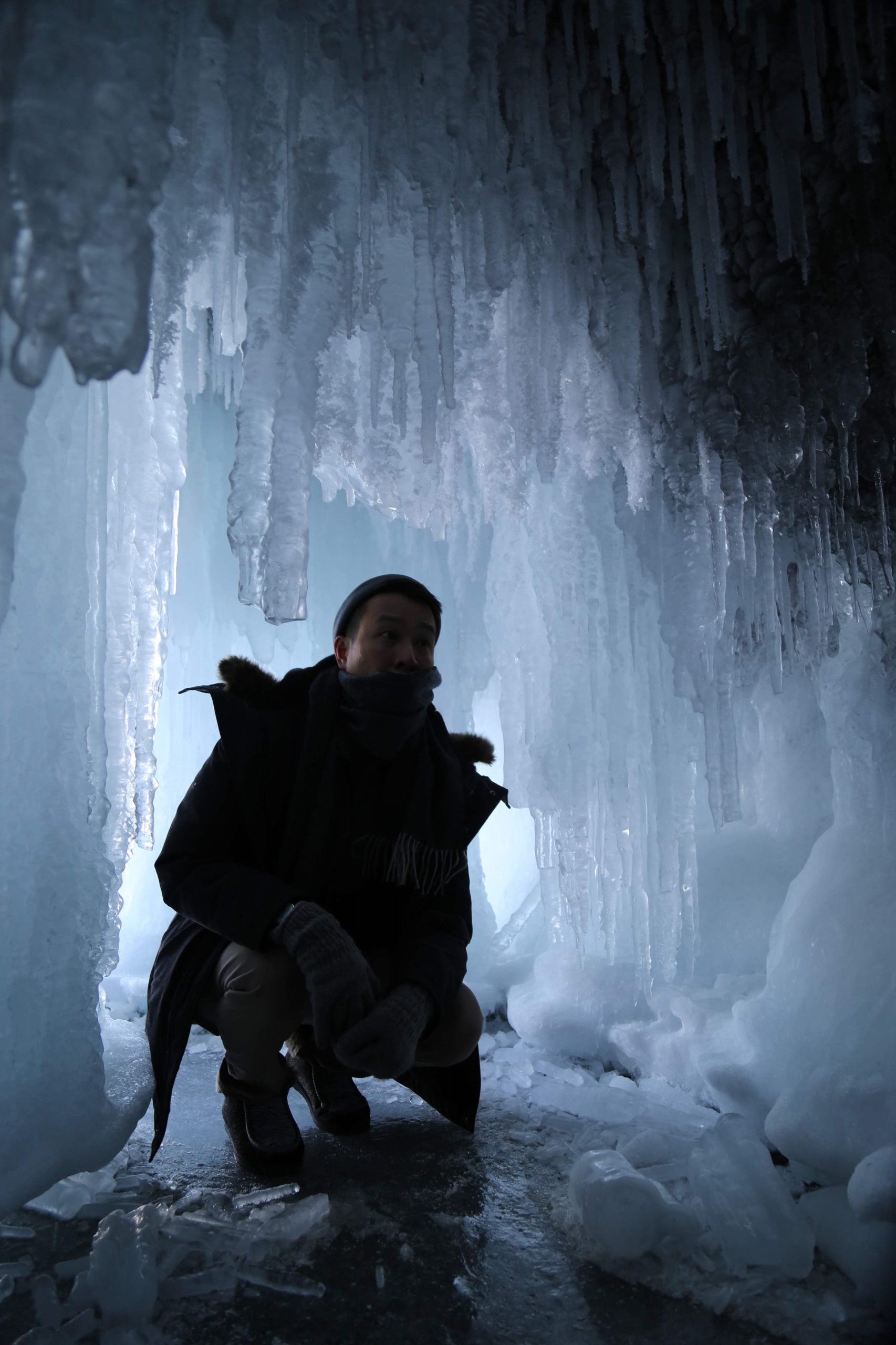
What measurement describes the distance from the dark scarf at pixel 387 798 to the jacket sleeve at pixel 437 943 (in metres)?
0.04

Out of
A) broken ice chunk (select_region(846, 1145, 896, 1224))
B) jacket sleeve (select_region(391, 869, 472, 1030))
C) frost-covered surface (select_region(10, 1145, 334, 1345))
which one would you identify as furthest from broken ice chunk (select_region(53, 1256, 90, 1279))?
broken ice chunk (select_region(846, 1145, 896, 1224))

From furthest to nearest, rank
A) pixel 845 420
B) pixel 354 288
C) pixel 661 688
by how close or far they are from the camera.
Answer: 1. pixel 661 688
2. pixel 845 420
3. pixel 354 288

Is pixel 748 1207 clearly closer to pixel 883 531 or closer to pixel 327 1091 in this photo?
pixel 327 1091

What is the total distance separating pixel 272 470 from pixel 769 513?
2032 millimetres

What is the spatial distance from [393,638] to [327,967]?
72cm

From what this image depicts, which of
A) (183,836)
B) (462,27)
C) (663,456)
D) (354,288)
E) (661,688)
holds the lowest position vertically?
(183,836)

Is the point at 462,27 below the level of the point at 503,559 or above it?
above

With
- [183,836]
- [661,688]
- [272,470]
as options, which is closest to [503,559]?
[661,688]

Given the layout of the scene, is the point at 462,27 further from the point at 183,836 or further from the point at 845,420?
the point at 183,836

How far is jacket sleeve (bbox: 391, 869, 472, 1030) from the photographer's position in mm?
1522

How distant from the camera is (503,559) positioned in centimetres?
396

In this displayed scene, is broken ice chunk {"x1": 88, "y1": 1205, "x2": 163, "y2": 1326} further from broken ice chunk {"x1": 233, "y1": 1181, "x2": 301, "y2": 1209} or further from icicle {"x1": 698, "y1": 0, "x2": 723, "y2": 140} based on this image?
icicle {"x1": 698, "y1": 0, "x2": 723, "y2": 140}

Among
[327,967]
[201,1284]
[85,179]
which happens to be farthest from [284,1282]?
[85,179]

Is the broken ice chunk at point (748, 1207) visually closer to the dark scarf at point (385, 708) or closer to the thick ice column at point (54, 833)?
the dark scarf at point (385, 708)
